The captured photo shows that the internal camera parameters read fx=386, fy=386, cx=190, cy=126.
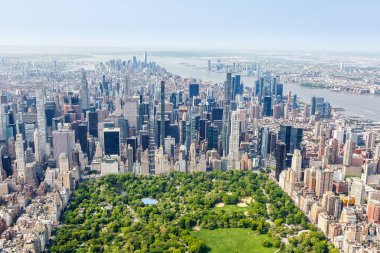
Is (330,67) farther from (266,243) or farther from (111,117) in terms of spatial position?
(266,243)

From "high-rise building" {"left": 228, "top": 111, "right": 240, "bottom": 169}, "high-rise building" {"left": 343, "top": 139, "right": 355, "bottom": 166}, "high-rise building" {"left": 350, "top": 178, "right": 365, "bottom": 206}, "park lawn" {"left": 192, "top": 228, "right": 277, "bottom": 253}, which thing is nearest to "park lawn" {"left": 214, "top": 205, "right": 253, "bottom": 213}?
"park lawn" {"left": 192, "top": 228, "right": 277, "bottom": 253}

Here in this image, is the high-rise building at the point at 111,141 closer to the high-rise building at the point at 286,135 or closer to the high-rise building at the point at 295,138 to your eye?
the high-rise building at the point at 286,135

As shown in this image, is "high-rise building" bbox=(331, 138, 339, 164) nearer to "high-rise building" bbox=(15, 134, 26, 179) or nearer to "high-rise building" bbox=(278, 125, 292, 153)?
"high-rise building" bbox=(278, 125, 292, 153)

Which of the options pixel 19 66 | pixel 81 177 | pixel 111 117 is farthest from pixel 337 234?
pixel 19 66

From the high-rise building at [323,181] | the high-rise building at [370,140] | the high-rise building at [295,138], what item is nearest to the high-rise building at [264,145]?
the high-rise building at [295,138]

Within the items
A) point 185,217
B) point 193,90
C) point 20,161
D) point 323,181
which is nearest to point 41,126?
point 20,161

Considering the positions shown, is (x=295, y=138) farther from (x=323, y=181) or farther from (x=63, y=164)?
(x=63, y=164)
